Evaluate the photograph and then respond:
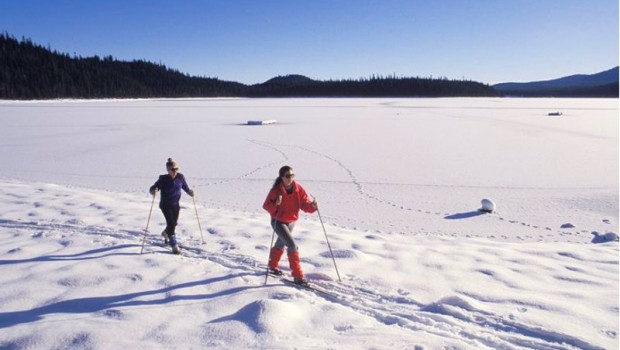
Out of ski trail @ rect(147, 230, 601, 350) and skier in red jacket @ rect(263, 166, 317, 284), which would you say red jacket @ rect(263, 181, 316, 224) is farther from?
ski trail @ rect(147, 230, 601, 350)

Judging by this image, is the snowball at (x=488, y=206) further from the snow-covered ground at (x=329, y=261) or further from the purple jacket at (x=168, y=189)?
the purple jacket at (x=168, y=189)

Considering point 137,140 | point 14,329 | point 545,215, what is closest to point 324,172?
point 545,215

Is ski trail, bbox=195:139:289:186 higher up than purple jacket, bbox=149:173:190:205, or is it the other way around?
purple jacket, bbox=149:173:190:205

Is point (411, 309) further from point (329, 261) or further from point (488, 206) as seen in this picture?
point (488, 206)

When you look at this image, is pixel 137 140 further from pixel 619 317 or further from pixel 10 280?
pixel 619 317

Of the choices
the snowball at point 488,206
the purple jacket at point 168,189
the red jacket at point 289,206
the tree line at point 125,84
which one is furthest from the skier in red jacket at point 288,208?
the tree line at point 125,84

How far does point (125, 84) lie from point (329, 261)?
114 m

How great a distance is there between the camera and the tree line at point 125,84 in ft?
287

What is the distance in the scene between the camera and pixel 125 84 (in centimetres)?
10588

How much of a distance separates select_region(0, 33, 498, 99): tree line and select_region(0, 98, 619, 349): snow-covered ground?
8744cm

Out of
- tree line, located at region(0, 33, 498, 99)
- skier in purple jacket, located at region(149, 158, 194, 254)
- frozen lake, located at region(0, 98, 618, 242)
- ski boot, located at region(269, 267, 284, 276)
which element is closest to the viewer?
ski boot, located at region(269, 267, 284, 276)

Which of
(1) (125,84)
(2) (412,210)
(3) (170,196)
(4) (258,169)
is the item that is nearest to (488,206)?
(2) (412,210)

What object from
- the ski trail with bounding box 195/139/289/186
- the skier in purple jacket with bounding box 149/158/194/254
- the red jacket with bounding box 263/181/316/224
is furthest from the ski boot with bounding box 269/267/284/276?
the ski trail with bounding box 195/139/289/186

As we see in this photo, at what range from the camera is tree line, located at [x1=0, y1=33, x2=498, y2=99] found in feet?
287
